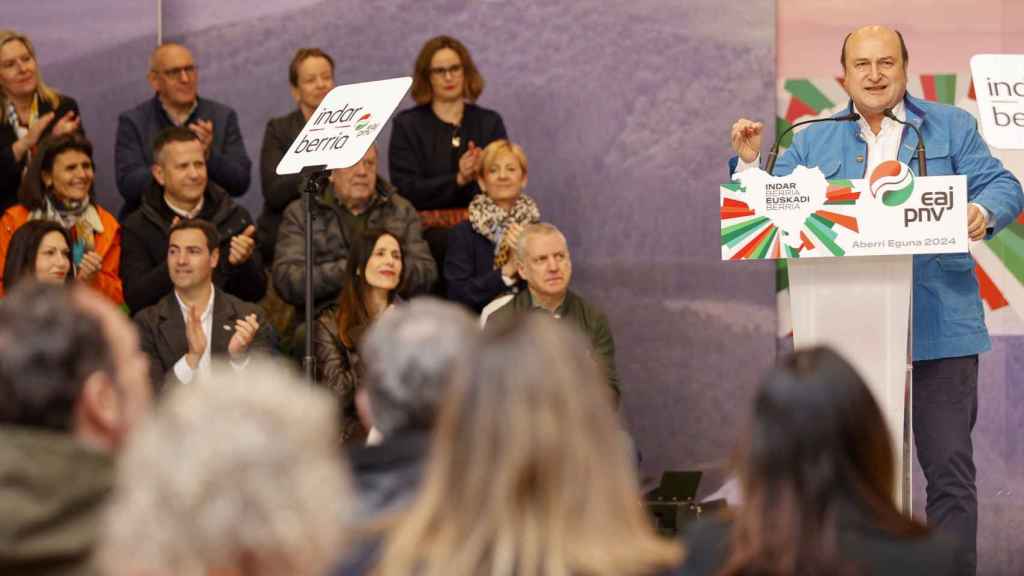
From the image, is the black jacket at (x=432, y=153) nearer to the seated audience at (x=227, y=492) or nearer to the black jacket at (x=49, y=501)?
the black jacket at (x=49, y=501)

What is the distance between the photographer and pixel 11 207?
22.1 feet

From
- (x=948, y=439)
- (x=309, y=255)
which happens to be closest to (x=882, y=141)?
(x=948, y=439)

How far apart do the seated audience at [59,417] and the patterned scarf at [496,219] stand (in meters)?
4.56

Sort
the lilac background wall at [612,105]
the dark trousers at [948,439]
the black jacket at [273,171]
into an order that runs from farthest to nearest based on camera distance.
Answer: the lilac background wall at [612,105]
the black jacket at [273,171]
the dark trousers at [948,439]

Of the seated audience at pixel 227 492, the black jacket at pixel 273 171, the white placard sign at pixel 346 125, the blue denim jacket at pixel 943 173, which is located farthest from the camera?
the black jacket at pixel 273 171

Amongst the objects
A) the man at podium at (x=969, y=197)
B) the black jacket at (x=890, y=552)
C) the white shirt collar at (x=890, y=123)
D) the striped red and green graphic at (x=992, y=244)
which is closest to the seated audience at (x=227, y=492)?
the black jacket at (x=890, y=552)

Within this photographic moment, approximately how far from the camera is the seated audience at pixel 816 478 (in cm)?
222

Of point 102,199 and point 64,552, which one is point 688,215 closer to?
point 102,199

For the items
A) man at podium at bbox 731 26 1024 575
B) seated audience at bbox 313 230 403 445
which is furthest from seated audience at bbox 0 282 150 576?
seated audience at bbox 313 230 403 445

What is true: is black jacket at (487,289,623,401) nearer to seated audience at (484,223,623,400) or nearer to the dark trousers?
seated audience at (484,223,623,400)

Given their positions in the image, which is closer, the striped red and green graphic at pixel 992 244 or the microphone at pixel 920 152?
the microphone at pixel 920 152

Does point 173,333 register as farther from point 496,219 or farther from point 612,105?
point 612,105

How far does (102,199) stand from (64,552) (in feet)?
20.0

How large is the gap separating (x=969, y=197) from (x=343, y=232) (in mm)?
2795
